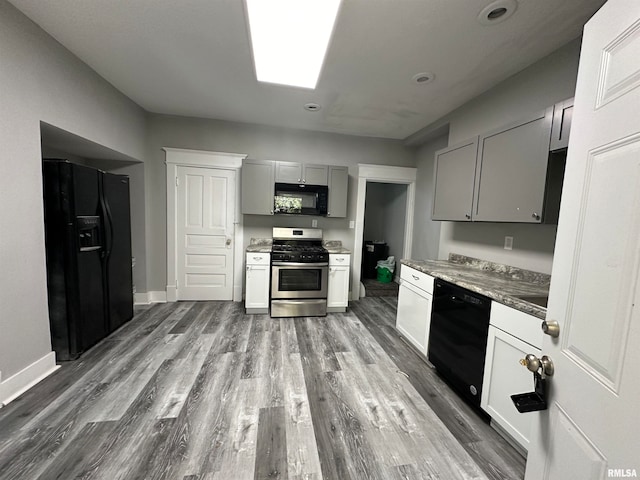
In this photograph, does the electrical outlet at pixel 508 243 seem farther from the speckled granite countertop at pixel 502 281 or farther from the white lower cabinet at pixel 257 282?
the white lower cabinet at pixel 257 282

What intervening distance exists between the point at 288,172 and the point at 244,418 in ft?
9.06

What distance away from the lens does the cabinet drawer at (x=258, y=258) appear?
320 centimetres

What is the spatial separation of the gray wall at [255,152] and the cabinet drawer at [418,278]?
56.1 inches

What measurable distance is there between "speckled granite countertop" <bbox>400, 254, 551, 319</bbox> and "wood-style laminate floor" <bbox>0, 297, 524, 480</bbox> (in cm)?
87

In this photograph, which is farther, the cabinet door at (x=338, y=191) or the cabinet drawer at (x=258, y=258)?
the cabinet door at (x=338, y=191)

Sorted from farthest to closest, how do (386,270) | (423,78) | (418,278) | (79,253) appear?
(386,270)
(418,278)
(423,78)
(79,253)

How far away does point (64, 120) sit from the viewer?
6.54 feet

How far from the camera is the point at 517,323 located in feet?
4.62

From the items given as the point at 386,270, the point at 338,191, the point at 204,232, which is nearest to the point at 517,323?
the point at 338,191

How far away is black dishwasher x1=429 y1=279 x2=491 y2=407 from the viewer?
1662mm

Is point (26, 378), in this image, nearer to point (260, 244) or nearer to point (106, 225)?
point (106, 225)

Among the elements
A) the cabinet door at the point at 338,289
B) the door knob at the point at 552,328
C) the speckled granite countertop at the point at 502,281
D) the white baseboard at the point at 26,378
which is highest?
the door knob at the point at 552,328

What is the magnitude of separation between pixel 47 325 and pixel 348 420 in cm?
241

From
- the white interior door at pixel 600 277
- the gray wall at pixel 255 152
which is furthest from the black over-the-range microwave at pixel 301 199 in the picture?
the white interior door at pixel 600 277
